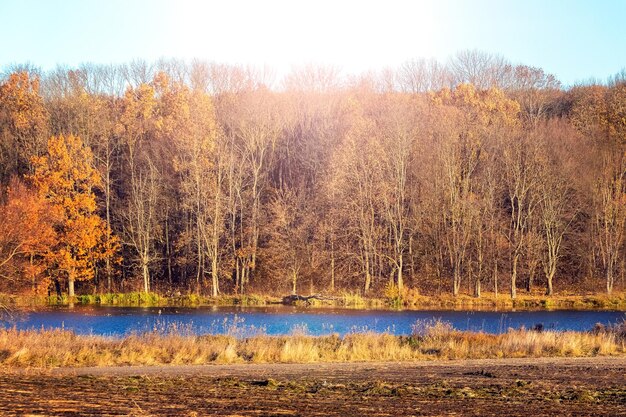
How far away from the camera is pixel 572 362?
25344 millimetres

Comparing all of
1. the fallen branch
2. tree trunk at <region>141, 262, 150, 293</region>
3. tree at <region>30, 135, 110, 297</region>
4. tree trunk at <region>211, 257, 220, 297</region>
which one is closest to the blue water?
Result: the fallen branch

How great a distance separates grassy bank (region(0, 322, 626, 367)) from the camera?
24344 mm

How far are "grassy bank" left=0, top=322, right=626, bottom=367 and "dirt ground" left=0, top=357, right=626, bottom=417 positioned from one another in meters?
1.58

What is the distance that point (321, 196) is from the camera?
6562 cm

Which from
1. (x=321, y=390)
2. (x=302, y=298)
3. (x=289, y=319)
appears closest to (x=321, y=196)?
(x=302, y=298)

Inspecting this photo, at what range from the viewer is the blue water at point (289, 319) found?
130 ft

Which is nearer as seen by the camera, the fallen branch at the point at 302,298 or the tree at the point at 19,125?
the fallen branch at the point at 302,298

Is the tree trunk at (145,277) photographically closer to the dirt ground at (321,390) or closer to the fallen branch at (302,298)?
the fallen branch at (302,298)

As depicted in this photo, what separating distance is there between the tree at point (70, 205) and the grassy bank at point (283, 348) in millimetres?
32103

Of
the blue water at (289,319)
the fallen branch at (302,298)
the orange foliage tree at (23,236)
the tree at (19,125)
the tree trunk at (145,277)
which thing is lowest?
the blue water at (289,319)

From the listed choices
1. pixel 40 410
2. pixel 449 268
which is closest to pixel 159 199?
pixel 449 268

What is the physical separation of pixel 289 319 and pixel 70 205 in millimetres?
23083

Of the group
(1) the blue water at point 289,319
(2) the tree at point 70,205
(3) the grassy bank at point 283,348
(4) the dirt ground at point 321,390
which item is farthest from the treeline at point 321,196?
(4) the dirt ground at point 321,390

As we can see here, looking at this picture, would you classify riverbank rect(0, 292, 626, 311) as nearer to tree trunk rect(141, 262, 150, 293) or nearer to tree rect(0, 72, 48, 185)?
tree trunk rect(141, 262, 150, 293)
